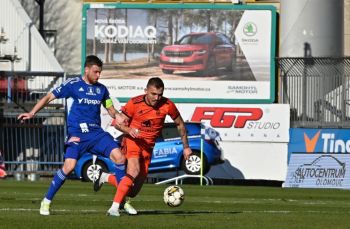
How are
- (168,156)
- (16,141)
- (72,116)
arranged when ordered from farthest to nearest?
(16,141), (168,156), (72,116)

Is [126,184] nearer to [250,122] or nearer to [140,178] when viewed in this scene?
[140,178]

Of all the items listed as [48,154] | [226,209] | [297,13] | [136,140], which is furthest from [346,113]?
[136,140]

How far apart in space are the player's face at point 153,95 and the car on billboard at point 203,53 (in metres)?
19.8

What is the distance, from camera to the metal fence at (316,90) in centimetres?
3300

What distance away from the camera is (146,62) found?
34562mm

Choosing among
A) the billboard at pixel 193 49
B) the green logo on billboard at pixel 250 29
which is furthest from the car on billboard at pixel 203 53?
the green logo on billboard at pixel 250 29

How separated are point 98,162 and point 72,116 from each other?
16.8m

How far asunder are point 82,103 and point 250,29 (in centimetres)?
2055

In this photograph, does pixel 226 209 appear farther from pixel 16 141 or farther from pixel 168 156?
pixel 16 141

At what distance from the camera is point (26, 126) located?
3547cm

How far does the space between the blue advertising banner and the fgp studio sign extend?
279 centimetres

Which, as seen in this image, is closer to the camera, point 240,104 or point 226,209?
point 226,209

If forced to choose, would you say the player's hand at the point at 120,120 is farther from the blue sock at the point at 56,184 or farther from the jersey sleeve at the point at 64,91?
the blue sock at the point at 56,184

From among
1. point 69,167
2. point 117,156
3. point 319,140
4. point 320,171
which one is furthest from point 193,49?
point 69,167
